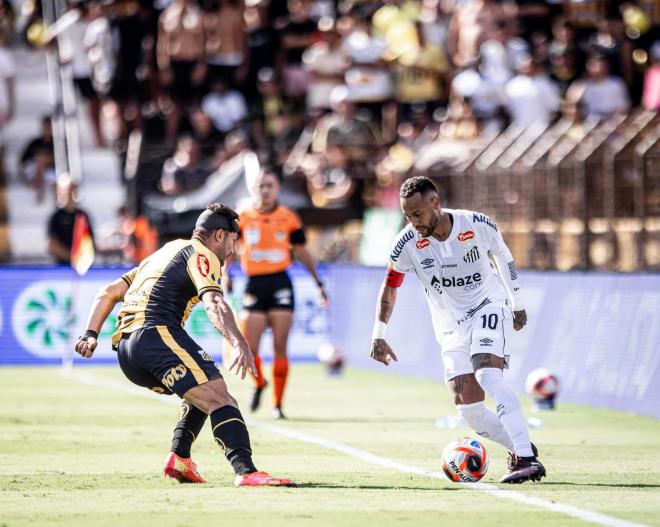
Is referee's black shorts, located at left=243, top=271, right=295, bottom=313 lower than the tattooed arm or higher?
higher

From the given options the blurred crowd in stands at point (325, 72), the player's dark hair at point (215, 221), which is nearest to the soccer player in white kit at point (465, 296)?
the player's dark hair at point (215, 221)

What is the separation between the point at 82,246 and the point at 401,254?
12644 mm

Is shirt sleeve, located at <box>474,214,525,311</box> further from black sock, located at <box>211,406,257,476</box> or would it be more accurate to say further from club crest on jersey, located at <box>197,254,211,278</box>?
black sock, located at <box>211,406,257,476</box>

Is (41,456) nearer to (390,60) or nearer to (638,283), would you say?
(638,283)

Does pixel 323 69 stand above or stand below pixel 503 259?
above

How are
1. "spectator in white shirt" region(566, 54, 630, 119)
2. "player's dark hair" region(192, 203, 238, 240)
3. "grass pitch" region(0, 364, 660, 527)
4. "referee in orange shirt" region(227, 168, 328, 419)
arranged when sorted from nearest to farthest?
"grass pitch" region(0, 364, 660, 527) → "player's dark hair" region(192, 203, 238, 240) → "referee in orange shirt" region(227, 168, 328, 419) → "spectator in white shirt" region(566, 54, 630, 119)

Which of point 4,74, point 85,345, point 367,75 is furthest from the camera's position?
point 4,74

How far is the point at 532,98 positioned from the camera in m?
24.6

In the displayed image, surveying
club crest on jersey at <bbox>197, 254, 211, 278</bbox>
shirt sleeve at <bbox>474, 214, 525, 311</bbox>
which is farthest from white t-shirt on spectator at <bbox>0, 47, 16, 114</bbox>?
club crest on jersey at <bbox>197, 254, 211, 278</bbox>

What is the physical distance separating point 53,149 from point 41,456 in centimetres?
1689

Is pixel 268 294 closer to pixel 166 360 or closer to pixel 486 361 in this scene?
pixel 486 361

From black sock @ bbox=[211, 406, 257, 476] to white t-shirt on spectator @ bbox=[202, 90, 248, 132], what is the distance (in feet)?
61.9

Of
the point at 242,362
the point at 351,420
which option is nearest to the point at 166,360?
the point at 242,362

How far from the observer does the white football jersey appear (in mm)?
10750
